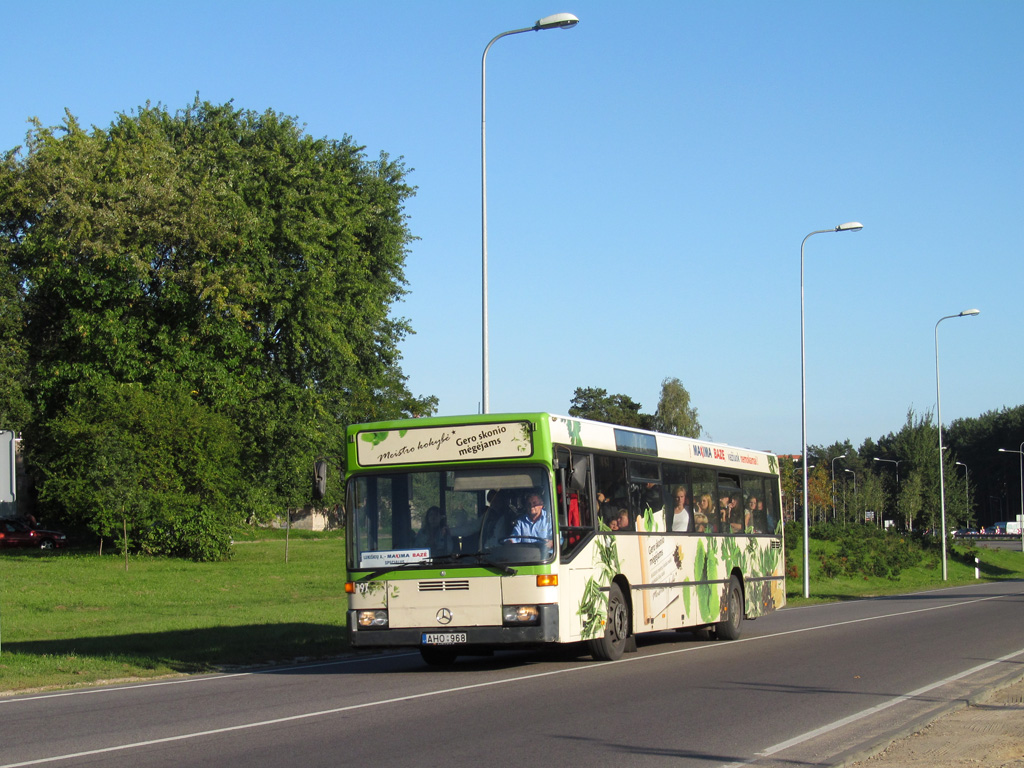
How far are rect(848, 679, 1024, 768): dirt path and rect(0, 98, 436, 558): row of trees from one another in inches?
1253

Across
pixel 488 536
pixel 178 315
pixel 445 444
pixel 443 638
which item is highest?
pixel 178 315

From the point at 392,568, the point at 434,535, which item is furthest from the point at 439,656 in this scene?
the point at 434,535

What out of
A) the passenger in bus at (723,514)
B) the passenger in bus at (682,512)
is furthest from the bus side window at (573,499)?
the passenger in bus at (723,514)

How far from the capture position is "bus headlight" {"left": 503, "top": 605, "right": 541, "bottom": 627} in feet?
44.2

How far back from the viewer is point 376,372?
50.2 metres

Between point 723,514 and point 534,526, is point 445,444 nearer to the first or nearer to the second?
point 534,526

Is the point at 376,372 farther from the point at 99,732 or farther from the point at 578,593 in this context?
the point at 99,732

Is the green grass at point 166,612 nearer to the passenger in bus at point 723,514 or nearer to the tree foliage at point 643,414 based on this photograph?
the passenger in bus at point 723,514

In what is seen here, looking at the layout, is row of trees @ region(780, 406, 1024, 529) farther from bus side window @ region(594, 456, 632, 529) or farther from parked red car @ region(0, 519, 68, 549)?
bus side window @ region(594, 456, 632, 529)

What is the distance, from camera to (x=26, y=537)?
56656 mm

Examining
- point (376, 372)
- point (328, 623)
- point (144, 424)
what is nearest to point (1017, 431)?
point (376, 372)

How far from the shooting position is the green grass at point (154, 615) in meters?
15.8

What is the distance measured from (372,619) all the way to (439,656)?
191 centimetres

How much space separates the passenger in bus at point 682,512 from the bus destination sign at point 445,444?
Answer: 179 inches
